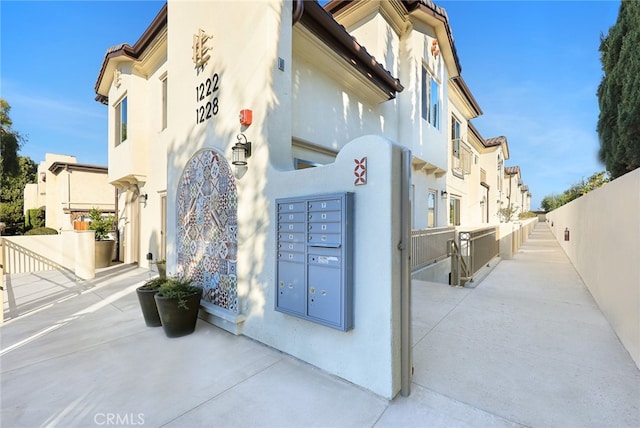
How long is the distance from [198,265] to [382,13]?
8.20 metres

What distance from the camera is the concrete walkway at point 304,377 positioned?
2.28 metres

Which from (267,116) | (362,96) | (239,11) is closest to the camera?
(267,116)

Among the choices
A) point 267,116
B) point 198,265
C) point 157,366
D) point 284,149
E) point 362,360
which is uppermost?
point 267,116

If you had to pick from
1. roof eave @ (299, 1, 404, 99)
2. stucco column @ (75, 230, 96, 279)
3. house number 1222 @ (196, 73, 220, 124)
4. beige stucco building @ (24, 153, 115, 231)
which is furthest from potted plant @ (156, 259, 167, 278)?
beige stucco building @ (24, 153, 115, 231)

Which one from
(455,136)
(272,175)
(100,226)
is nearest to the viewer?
(272,175)

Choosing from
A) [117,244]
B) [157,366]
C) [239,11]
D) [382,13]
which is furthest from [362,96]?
[117,244]

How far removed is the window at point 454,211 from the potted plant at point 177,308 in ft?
38.8

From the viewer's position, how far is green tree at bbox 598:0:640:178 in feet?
22.2

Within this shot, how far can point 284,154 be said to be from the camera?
3.85m

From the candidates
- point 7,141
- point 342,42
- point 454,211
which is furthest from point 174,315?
point 7,141

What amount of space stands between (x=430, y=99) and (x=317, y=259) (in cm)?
916

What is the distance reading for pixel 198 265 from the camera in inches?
184

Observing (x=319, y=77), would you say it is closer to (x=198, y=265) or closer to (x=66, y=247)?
(x=198, y=265)

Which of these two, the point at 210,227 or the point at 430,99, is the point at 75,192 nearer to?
the point at 210,227
